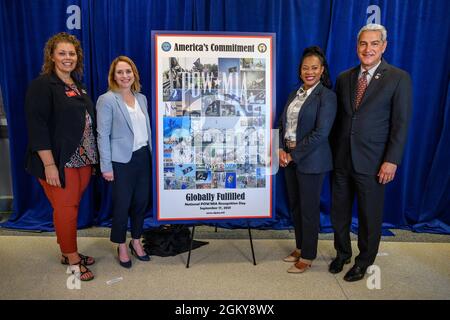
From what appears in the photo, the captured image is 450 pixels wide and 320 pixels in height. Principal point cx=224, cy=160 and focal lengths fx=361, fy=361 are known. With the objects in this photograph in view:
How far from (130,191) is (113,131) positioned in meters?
0.42

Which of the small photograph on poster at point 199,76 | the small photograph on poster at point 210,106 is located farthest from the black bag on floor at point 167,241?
the small photograph on poster at point 199,76

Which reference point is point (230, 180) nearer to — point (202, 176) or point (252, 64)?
point (202, 176)

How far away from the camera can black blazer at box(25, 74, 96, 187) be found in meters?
2.14

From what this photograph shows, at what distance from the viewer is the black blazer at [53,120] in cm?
214

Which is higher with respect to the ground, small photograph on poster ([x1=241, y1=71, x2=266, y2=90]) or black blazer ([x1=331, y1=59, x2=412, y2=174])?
small photograph on poster ([x1=241, y1=71, x2=266, y2=90])

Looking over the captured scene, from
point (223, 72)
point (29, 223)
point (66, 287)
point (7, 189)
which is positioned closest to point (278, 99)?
point (223, 72)

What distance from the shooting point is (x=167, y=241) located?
8.98ft

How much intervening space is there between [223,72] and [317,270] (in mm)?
1488

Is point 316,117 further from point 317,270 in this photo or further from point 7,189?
point 7,189

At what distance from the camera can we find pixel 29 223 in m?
3.24

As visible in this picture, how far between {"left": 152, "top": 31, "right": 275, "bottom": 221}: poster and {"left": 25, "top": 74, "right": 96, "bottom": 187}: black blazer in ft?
1.64

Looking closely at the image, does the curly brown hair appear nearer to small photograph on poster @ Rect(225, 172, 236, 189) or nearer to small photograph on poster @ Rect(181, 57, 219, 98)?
small photograph on poster @ Rect(181, 57, 219, 98)

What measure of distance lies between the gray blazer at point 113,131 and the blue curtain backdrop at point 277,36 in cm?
89

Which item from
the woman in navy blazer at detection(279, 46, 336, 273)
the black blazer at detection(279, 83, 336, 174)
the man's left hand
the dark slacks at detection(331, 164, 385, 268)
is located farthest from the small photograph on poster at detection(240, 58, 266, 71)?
the man's left hand
